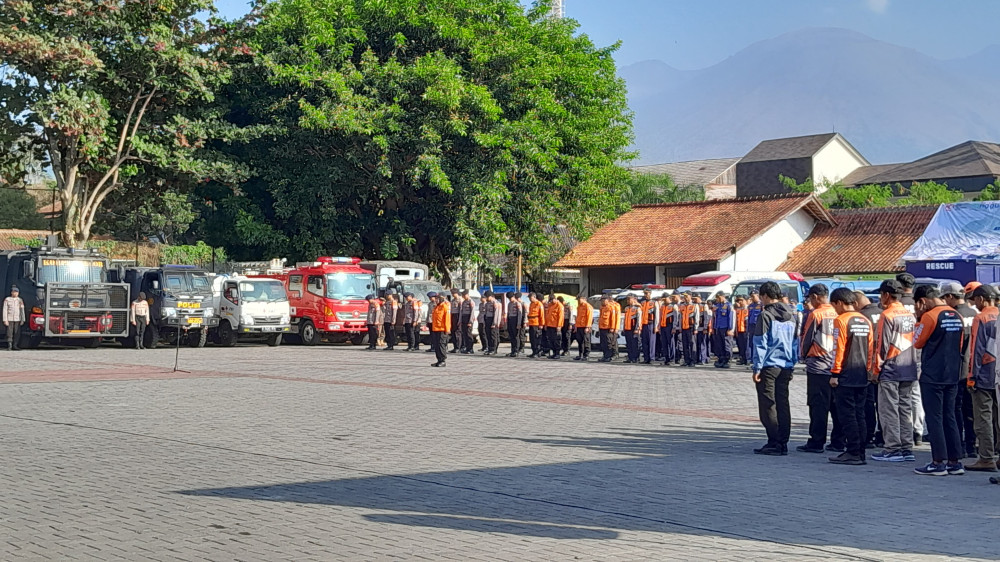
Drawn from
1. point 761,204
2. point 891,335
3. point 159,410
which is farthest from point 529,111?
point 891,335

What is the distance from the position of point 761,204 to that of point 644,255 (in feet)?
17.7

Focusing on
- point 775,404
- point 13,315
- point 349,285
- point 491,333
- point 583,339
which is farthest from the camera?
point 349,285

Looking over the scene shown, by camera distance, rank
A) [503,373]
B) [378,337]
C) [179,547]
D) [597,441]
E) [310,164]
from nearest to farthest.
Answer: [179,547] → [597,441] → [503,373] → [378,337] → [310,164]

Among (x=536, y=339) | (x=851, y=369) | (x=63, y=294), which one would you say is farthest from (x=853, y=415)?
(x=63, y=294)

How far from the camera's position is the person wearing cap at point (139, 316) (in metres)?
31.4

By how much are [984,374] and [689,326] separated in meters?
16.8

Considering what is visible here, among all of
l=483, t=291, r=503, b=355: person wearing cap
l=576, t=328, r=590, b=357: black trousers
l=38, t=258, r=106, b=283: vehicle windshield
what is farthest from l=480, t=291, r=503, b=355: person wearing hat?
l=38, t=258, r=106, b=283: vehicle windshield

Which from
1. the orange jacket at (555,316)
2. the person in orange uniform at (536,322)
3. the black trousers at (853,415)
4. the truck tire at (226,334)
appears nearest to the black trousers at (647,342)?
the orange jacket at (555,316)

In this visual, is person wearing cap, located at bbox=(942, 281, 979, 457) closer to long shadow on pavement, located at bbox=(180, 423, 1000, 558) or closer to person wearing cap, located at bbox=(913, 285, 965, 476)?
person wearing cap, located at bbox=(913, 285, 965, 476)

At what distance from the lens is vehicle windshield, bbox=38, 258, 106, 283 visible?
31.0 meters

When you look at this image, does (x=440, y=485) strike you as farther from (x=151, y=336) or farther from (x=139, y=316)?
(x=151, y=336)

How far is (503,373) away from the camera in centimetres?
2347

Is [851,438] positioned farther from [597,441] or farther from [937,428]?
[597,441]

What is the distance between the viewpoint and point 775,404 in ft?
39.1
